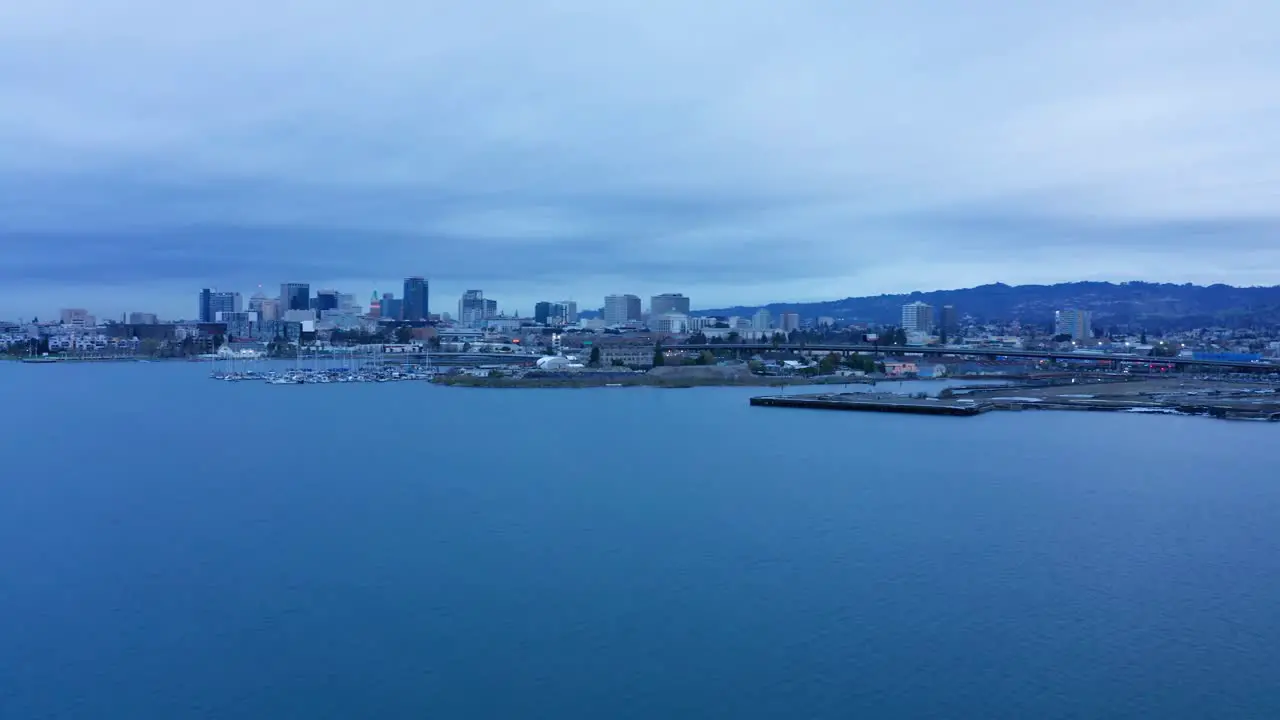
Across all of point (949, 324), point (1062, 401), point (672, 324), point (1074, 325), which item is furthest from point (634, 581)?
point (949, 324)

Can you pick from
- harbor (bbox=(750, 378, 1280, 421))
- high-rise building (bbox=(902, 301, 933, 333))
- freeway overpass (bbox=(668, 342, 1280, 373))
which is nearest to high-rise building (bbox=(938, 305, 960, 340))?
high-rise building (bbox=(902, 301, 933, 333))

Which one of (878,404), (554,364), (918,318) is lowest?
(878,404)

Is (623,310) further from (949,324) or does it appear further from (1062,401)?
(1062,401)

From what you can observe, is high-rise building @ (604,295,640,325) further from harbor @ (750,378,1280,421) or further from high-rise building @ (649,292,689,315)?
harbor @ (750,378,1280,421)

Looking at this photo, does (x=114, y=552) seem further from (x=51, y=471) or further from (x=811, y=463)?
(x=811, y=463)

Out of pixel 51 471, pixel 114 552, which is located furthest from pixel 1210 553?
pixel 51 471

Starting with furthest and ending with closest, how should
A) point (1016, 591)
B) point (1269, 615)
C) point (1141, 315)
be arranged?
point (1141, 315), point (1016, 591), point (1269, 615)
